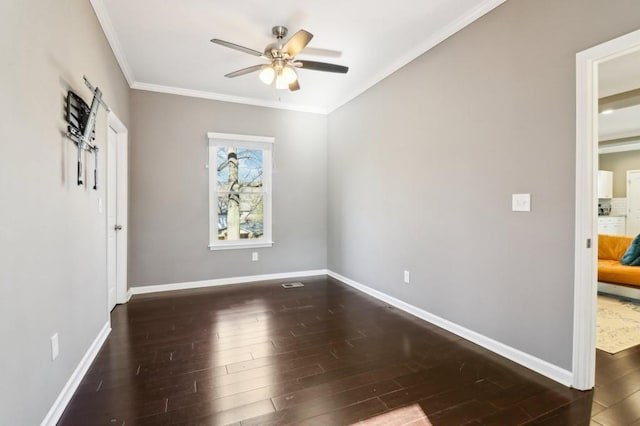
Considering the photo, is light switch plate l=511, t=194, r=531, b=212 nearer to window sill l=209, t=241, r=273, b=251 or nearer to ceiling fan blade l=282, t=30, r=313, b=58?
ceiling fan blade l=282, t=30, r=313, b=58

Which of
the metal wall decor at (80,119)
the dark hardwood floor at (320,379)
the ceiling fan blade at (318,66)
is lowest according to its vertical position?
the dark hardwood floor at (320,379)

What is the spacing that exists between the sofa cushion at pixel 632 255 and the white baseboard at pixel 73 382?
19.8 feet

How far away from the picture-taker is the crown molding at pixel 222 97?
14.0ft

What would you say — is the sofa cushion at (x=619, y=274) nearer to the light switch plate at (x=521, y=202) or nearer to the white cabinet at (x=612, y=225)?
the light switch plate at (x=521, y=202)

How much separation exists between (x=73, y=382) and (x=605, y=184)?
9.80 meters

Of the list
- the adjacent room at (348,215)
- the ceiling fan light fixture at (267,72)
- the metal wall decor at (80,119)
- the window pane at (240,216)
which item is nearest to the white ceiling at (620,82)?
the adjacent room at (348,215)

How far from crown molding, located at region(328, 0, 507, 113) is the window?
182 centimetres

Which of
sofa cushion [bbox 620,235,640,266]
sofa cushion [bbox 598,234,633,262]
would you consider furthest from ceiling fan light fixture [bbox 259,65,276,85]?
sofa cushion [bbox 598,234,633,262]

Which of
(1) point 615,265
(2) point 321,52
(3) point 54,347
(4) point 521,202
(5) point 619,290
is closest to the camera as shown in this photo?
(3) point 54,347

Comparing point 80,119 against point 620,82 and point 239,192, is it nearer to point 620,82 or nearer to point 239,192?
point 239,192

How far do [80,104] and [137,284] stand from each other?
285cm

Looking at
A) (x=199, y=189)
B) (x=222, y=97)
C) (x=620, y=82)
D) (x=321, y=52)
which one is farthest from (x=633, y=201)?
(x=199, y=189)

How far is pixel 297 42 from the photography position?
99.2 inches

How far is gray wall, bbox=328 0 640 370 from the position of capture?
2.08 m
